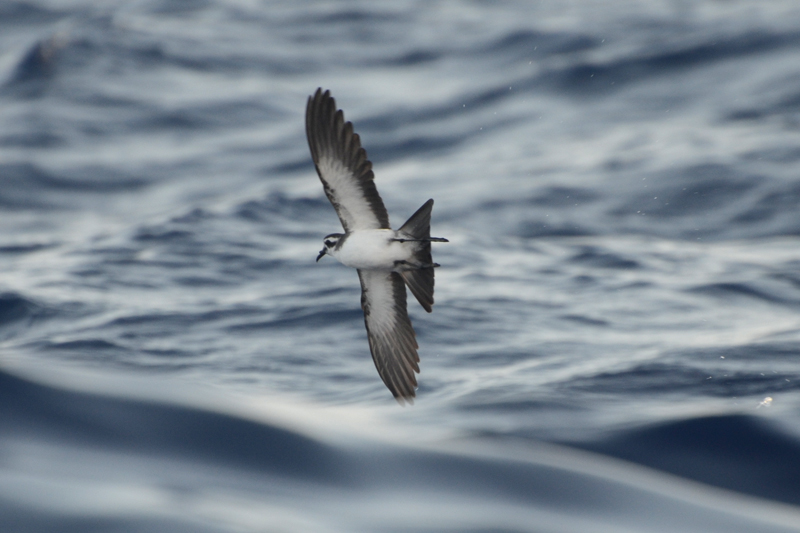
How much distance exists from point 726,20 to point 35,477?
20839mm

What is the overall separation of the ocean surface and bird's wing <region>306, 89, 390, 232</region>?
227 centimetres

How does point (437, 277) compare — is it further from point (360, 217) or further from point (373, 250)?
point (373, 250)

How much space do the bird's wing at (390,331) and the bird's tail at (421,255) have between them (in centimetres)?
45

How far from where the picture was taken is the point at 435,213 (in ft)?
52.5

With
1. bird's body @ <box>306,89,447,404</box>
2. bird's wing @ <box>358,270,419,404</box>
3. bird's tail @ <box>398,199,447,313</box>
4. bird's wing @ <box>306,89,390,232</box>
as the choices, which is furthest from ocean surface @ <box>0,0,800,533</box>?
bird's wing @ <box>306,89,390,232</box>

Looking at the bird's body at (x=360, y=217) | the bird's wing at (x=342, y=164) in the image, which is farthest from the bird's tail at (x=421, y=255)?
the bird's wing at (x=342, y=164)

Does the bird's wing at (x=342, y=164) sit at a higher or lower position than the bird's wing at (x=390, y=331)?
higher

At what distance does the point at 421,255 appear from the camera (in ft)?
20.4

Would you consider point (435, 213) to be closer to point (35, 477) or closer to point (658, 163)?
point (658, 163)

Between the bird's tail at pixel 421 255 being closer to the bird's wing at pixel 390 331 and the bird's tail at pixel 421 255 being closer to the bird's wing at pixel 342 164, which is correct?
the bird's wing at pixel 342 164

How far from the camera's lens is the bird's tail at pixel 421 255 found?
601 centimetres

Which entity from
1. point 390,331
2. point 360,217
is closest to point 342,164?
point 360,217

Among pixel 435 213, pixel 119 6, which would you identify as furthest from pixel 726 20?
pixel 119 6

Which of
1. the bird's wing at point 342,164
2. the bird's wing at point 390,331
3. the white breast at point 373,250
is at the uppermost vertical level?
the bird's wing at point 342,164
